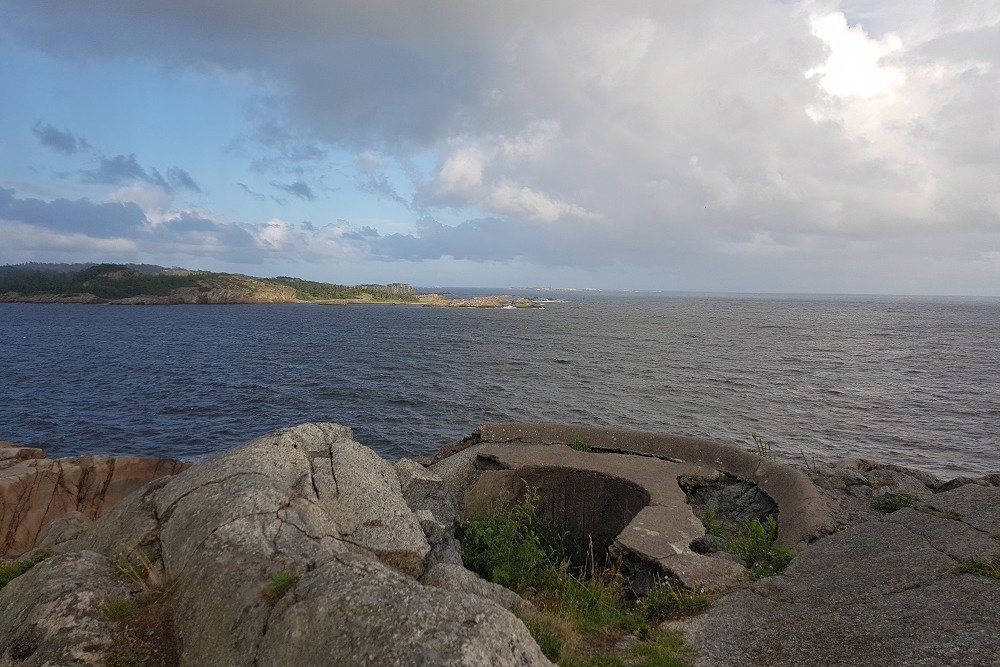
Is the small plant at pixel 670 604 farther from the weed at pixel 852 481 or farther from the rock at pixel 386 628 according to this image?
the weed at pixel 852 481

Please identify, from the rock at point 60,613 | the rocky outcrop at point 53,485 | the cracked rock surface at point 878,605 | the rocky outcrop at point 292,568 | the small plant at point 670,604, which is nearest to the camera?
the rocky outcrop at point 292,568

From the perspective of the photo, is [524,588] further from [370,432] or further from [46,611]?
[370,432]

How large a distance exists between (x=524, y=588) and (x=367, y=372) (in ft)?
109

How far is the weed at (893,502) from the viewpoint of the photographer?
969 cm

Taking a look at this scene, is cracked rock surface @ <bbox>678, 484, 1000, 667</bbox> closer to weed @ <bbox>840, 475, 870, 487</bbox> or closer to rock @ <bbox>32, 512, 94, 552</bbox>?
weed @ <bbox>840, 475, 870, 487</bbox>

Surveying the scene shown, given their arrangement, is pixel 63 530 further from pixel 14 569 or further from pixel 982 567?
pixel 982 567

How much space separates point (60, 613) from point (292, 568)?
2.11 m

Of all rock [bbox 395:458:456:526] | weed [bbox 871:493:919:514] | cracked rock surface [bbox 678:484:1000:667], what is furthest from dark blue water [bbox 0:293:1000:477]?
cracked rock surface [bbox 678:484:1000:667]

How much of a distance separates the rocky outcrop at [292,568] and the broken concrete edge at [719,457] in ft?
17.6

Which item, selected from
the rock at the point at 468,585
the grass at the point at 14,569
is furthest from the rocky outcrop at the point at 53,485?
the rock at the point at 468,585

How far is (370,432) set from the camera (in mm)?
24328

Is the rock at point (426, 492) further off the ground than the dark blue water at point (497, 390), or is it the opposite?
the rock at point (426, 492)

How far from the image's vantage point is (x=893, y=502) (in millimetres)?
Answer: 9773

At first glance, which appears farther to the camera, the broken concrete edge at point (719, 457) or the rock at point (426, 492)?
the rock at point (426, 492)
